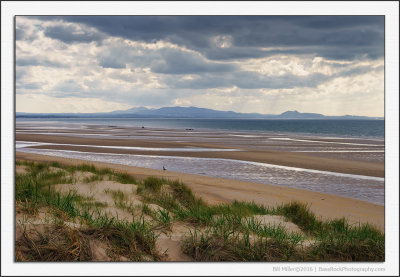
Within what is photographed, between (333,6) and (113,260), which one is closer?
(113,260)

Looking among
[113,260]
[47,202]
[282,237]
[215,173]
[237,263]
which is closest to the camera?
[237,263]

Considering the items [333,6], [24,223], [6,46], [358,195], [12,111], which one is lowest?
[358,195]

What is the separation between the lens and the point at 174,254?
532 cm

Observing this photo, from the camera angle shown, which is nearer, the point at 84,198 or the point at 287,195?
the point at 84,198

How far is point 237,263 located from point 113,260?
6.01ft

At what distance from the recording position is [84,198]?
9227 mm

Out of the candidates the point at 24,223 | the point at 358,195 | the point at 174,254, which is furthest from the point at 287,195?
the point at 24,223

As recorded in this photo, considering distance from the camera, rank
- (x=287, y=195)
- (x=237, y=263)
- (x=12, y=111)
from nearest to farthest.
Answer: (x=237, y=263)
(x=12, y=111)
(x=287, y=195)

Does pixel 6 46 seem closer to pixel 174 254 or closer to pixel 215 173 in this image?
pixel 174 254

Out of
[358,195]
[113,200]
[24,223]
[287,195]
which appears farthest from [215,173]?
[24,223]

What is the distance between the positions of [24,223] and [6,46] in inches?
115

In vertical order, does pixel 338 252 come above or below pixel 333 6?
below

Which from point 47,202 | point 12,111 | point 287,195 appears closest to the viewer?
point 12,111

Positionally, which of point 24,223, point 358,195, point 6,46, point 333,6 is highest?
point 333,6
